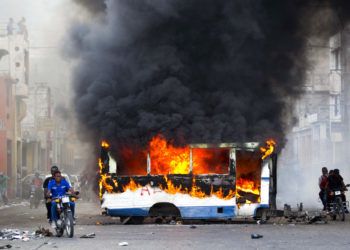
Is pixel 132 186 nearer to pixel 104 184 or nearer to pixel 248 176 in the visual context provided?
pixel 104 184

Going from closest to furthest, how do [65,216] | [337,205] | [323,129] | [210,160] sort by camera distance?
[65,216] → [210,160] → [337,205] → [323,129]

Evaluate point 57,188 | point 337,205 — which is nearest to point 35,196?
point 337,205

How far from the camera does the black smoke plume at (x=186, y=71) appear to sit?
864 inches

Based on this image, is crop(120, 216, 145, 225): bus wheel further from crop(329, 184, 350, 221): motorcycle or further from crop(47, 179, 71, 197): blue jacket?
crop(329, 184, 350, 221): motorcycle

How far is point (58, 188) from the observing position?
17266 millimetres

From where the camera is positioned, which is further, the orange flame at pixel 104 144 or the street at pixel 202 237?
the orange flame at pixel 104 144

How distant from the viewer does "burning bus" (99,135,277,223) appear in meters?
19.8

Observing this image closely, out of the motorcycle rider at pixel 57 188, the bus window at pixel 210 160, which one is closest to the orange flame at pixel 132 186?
the bus window at pixel 210 160

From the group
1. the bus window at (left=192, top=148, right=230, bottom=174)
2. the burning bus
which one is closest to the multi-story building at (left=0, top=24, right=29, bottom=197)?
the burning bus

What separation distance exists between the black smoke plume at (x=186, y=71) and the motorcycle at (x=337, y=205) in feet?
7.02

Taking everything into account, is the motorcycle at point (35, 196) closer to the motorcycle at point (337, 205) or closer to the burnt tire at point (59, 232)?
the motorcycle at point (337, 205)

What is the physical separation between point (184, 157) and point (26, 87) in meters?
35.0

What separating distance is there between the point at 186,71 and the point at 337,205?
544 cm

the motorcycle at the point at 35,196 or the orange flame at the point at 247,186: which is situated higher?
the orange flame at the point at 247,186
